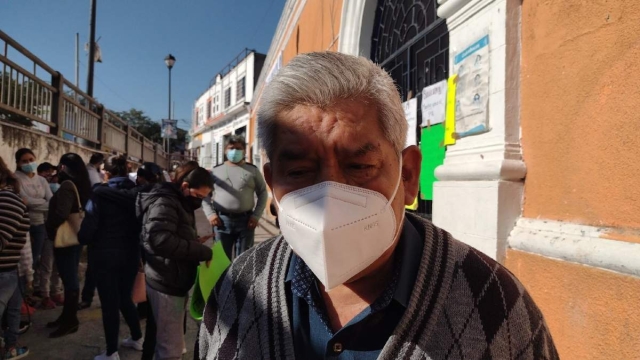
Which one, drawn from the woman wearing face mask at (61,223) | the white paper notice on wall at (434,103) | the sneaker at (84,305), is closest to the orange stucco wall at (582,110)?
the white paper notice on wall at (434,103)

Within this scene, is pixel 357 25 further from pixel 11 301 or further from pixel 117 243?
pixel 11 301

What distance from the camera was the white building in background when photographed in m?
23.8

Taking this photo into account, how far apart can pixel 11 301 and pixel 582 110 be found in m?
4.19

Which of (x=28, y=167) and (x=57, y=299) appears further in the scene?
(x=57, y=299)

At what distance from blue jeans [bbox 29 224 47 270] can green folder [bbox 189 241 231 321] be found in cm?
319

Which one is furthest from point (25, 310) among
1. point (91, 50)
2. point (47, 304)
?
point (91, 50)

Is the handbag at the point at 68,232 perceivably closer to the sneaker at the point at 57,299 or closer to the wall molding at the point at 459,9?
the sneaker at the point at 57,299

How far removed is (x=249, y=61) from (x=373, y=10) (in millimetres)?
20913

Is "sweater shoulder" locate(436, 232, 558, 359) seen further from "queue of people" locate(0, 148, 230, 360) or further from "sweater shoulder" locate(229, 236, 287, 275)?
"queue of people" locate(0, 148, 230, 360)

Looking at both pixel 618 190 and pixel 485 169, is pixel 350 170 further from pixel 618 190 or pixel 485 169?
pixel 485 169

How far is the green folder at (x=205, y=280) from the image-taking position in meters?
2.07

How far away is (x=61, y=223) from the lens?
3816 millimetres

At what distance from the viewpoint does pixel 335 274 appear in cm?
99

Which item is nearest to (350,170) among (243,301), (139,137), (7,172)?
(243,301)
